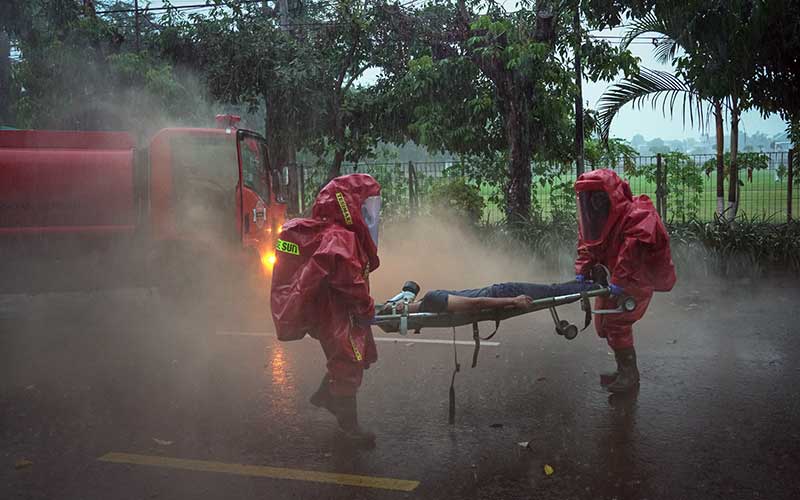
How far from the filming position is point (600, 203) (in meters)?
5.54

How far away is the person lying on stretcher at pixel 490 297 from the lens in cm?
477

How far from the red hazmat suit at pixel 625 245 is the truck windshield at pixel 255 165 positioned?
17.8 ft

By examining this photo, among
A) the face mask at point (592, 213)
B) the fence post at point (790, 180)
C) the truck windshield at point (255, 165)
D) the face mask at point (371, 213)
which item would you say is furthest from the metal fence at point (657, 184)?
the face mask at point (371, 213)

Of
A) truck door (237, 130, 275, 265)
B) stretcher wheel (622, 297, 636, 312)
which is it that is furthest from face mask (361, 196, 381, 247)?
truck door (237, 130, 275, 265)

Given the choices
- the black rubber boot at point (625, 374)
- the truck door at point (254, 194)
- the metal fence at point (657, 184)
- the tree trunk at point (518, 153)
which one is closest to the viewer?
the black rubber boot at point (625, 374)

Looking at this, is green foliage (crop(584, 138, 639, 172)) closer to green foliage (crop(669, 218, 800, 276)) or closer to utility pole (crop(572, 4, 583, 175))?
utility pole (crop(572, 4, 583, 175))

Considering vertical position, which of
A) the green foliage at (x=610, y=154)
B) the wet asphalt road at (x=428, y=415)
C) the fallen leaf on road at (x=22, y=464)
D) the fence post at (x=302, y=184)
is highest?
the green foliage at (x=610, y=154)

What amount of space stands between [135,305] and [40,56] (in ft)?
33.7

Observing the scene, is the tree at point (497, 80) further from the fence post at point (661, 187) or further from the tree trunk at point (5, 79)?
the tree trunk at point (5, 79)

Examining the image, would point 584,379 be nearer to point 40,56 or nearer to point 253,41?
point 253,41

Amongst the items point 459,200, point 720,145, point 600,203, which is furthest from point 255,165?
point 720,145

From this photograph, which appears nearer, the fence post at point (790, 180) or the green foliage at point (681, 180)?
the fence post at point (790, 180)

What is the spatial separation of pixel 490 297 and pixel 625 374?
4.13 feet

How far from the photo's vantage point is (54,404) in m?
5.80
